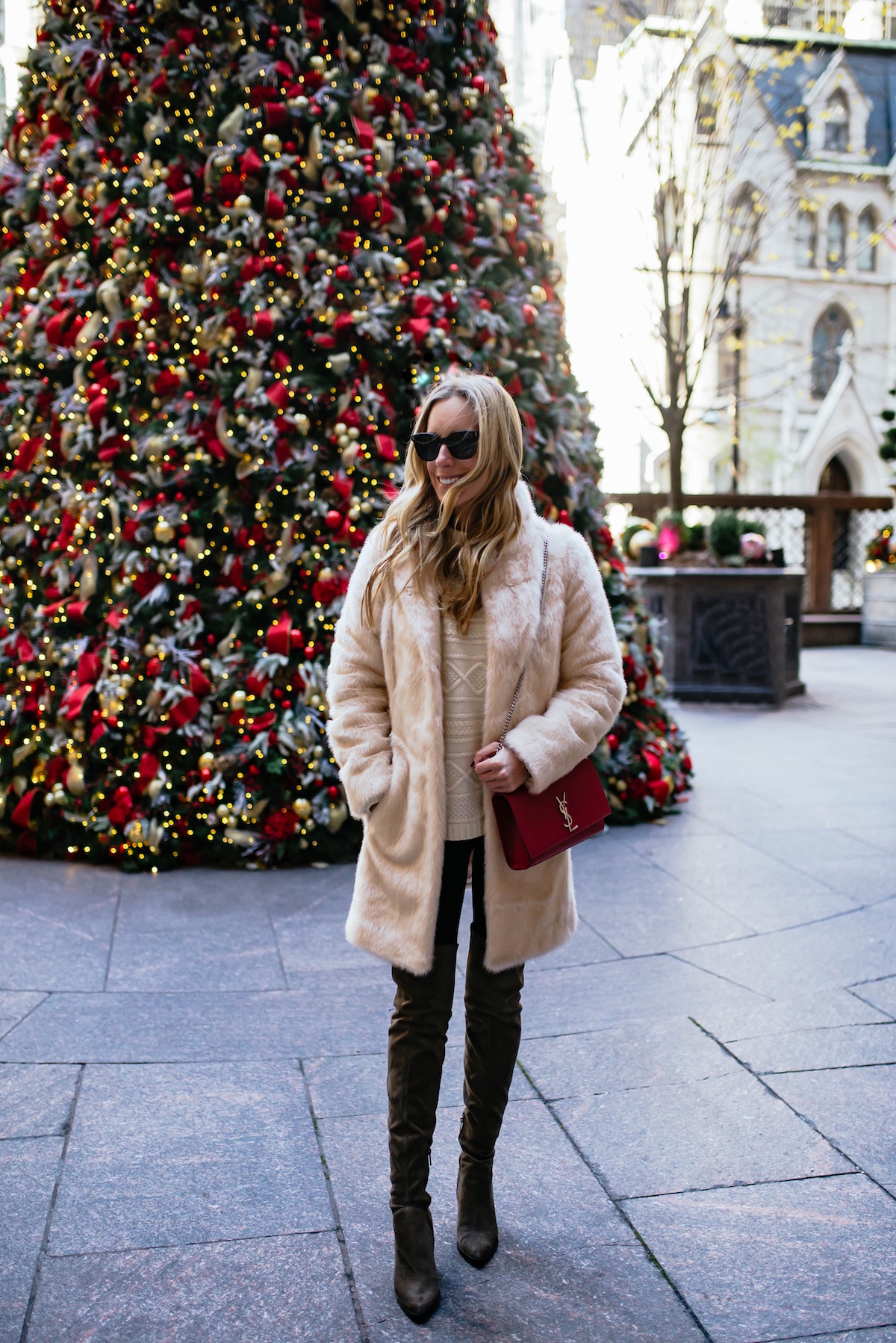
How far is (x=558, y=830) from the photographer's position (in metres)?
2.37

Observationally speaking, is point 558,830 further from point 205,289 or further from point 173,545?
point 205,289

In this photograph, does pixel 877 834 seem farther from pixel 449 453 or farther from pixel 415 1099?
pixel 449 453

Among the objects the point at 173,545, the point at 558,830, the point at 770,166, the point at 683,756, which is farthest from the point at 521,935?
the point at 770,166

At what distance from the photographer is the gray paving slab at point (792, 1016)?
3.69m

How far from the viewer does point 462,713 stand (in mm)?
2398

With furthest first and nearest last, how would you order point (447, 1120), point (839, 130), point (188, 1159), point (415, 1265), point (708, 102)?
point (839, 130), point (708, 102), point (447, 1120), point (188, 1159), point (415, 1265)

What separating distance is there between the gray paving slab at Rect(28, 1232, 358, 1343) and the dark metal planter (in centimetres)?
912

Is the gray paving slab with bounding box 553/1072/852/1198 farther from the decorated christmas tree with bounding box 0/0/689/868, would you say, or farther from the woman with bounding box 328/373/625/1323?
the decorated christmas tree with bounding box 0/0/689/868

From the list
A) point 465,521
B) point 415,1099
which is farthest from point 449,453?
point 415,1099

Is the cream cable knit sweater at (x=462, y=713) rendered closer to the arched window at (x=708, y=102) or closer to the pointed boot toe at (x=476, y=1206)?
the pointed boot toe at (x=476, y=1206)

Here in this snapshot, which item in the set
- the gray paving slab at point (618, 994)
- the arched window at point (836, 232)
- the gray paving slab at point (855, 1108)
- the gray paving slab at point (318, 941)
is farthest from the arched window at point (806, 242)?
the gray paving slab at point (855, 1108)

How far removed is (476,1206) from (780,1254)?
696mm

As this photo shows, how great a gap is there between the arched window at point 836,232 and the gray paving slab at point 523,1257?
45.7m

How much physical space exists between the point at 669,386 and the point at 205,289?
551 inches
